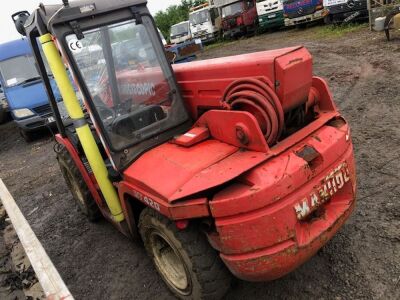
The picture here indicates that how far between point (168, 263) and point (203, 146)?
1.01 metres

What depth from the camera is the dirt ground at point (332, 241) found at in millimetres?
2852

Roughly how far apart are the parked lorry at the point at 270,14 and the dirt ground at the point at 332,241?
12.9m

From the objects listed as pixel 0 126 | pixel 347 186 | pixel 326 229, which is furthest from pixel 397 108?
pixel 0 126

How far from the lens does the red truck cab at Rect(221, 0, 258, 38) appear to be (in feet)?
71.6

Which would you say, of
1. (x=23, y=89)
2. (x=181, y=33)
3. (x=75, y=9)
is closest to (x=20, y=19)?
(x=75, y=9)

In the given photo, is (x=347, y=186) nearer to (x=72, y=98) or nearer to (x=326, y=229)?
(x=326, y=229)

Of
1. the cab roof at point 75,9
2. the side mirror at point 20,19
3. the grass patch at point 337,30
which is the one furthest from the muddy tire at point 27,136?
the grass patch at point 337,30

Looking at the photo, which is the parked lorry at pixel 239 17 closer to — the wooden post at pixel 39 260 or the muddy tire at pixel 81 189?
the wooden post at pixel 39 260

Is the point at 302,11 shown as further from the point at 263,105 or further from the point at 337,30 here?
the point at 263,105

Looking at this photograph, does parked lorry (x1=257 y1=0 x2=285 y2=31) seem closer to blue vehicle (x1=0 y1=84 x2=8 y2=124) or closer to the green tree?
blue vehicle (x1=0 y1=84 x2=8 y2=124)

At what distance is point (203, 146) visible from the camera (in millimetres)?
2797

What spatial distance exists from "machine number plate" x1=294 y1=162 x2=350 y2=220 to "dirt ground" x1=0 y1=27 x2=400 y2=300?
28.5 inches

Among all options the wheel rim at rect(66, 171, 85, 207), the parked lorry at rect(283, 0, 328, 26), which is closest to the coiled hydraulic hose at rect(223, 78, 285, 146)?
the wheel rim at rect(66, 171, 85, 207)

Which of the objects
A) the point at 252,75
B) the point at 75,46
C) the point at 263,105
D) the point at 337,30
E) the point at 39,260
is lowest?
the point at 337,30
